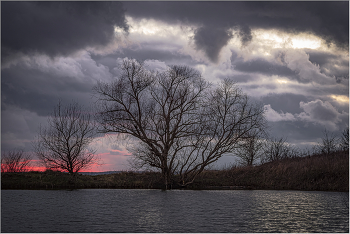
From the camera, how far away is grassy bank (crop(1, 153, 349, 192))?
94.2 ft

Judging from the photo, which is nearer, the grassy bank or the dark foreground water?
the dark foreground water

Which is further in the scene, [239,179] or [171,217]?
[239,179]

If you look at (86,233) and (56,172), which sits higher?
(56,172)

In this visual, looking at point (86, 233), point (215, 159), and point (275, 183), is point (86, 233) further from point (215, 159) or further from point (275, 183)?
point (275, 183)

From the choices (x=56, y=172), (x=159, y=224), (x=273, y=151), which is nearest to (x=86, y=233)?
(x=159, y=224)

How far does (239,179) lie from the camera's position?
34625 mm

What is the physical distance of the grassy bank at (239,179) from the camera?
94.2 ft

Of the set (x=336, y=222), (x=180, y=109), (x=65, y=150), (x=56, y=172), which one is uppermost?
(x=180, y=109)

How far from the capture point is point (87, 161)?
1238 inches

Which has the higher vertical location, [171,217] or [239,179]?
[239,179]

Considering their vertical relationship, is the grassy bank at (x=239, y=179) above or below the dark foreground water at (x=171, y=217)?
above

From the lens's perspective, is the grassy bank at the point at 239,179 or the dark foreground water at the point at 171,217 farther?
the grassy bank at the point at 239,179

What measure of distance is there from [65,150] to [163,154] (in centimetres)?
1011

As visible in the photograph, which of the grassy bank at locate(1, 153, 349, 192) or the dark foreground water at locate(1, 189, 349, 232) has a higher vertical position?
the grassy bank at locate(1, 153, 349, 192)
